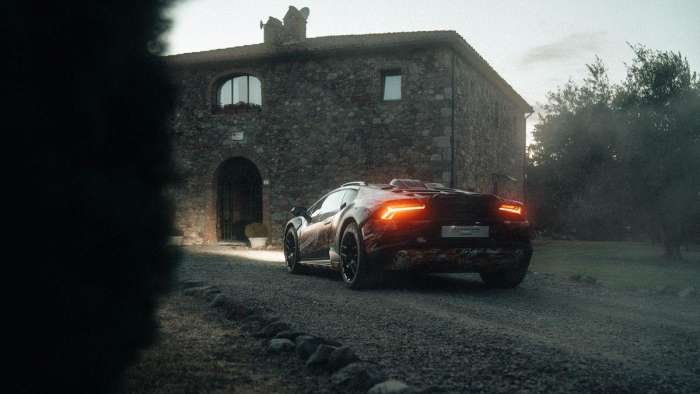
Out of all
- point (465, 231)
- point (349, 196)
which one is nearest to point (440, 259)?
point (465, 231)

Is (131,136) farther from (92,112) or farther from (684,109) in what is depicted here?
(684,109)

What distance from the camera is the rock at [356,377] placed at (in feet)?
9.82

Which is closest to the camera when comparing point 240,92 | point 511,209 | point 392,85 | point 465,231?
point 465,231

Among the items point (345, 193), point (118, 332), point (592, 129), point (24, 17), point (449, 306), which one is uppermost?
point (592, 129)

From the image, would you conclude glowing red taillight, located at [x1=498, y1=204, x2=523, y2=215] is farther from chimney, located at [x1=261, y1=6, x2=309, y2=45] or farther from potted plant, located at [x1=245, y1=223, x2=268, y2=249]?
chimney, located at [x1=261, y1=6, x2=309, y2=45]

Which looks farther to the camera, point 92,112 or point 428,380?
point 428,380

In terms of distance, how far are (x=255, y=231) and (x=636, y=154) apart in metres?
10.6

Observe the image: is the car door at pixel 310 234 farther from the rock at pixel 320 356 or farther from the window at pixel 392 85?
the window at pixel 392 85

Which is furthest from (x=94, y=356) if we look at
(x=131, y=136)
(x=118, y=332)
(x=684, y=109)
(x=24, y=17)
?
(x=684, y=109)

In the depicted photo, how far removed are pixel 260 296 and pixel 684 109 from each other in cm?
1202

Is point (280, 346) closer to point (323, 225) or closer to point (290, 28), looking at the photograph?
point (323, 225)

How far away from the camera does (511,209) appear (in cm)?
698

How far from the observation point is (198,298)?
20.9 ft

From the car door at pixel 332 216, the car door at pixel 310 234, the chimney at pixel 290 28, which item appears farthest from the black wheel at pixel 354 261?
the chimney at pixel 290 28
